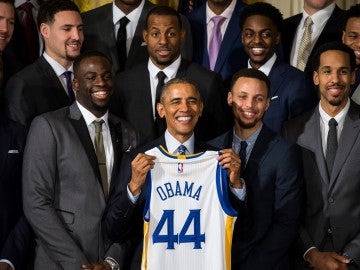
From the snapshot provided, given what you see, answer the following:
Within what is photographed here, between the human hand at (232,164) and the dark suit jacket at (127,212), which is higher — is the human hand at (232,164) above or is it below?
above

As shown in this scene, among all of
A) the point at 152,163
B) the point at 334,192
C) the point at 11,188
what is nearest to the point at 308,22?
the point at 334,192

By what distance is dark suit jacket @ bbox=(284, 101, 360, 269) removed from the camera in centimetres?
516

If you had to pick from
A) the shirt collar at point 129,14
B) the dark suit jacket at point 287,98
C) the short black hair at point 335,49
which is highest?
the shirt collar at point 129,14

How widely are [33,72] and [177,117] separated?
1.05m

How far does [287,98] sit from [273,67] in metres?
0.26

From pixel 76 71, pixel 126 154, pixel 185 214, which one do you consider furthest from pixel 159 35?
pixel 185 214

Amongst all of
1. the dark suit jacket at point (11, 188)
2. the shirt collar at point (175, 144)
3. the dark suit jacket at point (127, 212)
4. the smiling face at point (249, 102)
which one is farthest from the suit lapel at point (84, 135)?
the smiling face at point (249, 102)

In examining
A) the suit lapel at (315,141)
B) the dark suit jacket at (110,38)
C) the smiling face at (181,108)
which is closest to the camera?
the smiling face at (181,108)

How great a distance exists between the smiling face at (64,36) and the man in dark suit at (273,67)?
1063mm

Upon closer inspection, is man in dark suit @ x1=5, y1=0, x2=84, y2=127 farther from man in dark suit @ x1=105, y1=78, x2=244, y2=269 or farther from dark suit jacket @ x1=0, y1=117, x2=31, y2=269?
man in dark suit @ x1=105, y1=78, x2=244, y2=269

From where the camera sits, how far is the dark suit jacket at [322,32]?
625cm

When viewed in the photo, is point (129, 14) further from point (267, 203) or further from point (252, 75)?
point (267, 203)

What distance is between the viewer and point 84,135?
5121 millimetres

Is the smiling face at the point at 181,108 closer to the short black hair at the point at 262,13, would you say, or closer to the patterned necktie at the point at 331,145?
the patterned necktie at the point at 331,145
